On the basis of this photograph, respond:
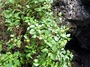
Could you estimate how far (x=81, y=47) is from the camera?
5.00m

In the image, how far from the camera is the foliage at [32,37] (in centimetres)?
222

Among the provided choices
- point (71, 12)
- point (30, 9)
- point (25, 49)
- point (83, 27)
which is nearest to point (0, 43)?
point (25, 49)

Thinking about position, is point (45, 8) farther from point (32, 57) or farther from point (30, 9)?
point (32, 57)

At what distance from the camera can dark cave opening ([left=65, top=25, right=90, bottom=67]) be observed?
4.80m

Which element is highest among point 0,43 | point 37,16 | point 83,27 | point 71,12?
point 37,16

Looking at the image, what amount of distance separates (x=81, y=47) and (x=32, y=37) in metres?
2.95

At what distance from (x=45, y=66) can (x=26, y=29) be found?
1.89 ft

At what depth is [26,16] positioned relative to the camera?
2.61 meters

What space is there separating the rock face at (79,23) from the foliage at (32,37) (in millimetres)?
988

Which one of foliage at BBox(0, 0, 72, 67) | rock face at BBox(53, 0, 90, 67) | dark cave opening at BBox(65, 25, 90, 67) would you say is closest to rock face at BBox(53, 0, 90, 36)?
rock face at BBox(53, 0, 90, 67)

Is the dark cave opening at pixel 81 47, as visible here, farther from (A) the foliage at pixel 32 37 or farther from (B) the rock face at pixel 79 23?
(A) the foliage at pixel 32 37

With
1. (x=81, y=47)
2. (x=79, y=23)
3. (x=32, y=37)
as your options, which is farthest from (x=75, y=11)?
(x=32, y=37)

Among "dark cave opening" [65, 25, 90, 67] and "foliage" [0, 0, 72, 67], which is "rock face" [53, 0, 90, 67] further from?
"foliage" [0, 0, 72, 67]

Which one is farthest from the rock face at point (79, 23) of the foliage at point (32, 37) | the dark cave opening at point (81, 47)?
the foliage at point (32, 37)
